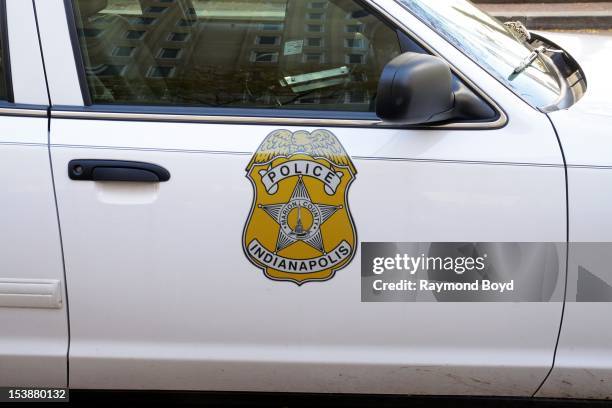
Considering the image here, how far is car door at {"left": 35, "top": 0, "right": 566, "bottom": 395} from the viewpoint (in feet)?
7.53

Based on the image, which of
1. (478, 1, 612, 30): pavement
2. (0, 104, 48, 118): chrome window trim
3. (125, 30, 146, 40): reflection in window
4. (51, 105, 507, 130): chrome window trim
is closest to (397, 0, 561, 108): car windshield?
(51, 105, 507, 130): chrome window trim

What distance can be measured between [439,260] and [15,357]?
4.13ft

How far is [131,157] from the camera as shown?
2.30 m

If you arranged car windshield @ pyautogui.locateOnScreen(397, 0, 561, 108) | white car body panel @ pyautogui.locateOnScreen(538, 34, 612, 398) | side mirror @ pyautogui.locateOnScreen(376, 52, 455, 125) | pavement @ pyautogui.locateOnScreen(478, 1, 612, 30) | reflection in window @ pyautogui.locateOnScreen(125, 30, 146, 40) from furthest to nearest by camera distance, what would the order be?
pavement @ pyautogui.locateOnScreen(478, 1, 612, 30)
reflection in window @ pyautogui.locateOnScreen(125, 30, 146, 40)
car windshield @ pyautogui.locateOnScreen(397, 0, 561, 108)
white car body panel @ pyautogui.locateOnScreen(538, 34, 612, 398)
side mirror @ pyautogui.locateOnScreen(376, 52, 455, 125)

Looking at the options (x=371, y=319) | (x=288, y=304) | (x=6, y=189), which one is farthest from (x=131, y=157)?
(x=371, y=319)

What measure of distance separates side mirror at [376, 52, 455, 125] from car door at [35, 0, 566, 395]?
96 mm

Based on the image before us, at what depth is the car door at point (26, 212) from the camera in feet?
7.54

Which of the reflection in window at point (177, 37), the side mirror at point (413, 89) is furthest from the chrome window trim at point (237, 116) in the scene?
the reflection in window at point (177, 37)

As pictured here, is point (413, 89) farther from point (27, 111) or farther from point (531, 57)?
point (27, 111)

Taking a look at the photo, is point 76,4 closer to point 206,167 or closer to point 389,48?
point 206,167

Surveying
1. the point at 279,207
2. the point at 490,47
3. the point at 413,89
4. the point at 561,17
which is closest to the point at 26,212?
the point at 279,207

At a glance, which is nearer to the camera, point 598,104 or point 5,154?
point 5,154

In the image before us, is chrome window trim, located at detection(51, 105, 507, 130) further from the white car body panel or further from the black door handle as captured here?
the white car body panel

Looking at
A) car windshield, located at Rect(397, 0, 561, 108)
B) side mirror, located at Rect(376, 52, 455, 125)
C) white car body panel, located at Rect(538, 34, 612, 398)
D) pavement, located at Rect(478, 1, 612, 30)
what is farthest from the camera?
pavement, located at Rect(478, 1, 612, 30)
